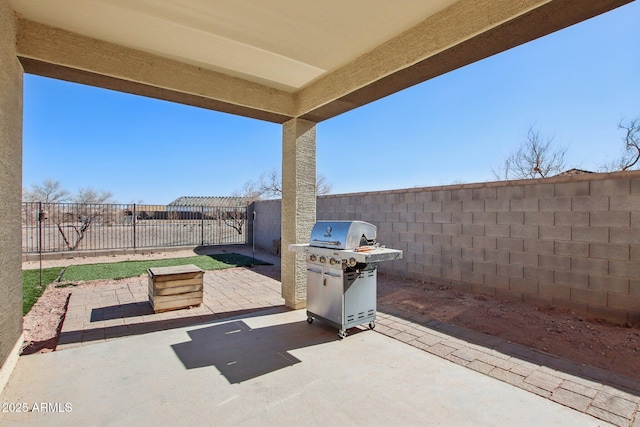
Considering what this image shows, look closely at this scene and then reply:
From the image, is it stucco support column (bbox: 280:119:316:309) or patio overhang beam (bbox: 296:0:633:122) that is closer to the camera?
patio overhang beam (bbox: 296:0:633:122)

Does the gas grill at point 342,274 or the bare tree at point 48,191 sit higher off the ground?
the bare tree at point 48,191

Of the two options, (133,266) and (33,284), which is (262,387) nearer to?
(33,284)

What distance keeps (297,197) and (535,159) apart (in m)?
12.7

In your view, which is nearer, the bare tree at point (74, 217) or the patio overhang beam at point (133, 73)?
the patio overhang beam at point (133, 73)

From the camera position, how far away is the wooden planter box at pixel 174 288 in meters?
4.34

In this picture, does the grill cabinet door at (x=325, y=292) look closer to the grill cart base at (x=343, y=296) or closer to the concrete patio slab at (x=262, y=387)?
the grill cart base at (x=343, y=296)

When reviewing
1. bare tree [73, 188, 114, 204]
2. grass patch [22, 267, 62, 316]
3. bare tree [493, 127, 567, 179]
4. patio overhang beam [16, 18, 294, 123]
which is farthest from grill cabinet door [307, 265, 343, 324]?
bare tree [73, 188, 114, 204]

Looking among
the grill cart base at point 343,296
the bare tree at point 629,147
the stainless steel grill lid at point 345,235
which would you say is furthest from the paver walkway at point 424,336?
the bare tree at point 629,147

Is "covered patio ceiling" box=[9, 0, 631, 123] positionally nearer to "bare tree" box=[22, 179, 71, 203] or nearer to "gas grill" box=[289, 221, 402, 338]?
"gas grill" box=[289, 221, 402, 338]

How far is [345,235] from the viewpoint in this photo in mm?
3361

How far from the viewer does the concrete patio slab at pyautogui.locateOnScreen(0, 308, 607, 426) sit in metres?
2.07

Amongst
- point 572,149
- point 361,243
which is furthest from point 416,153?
point 361,243

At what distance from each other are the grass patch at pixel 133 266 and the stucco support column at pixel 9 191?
4434mm

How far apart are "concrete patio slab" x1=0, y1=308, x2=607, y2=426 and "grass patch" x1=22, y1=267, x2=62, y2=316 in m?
2.61
